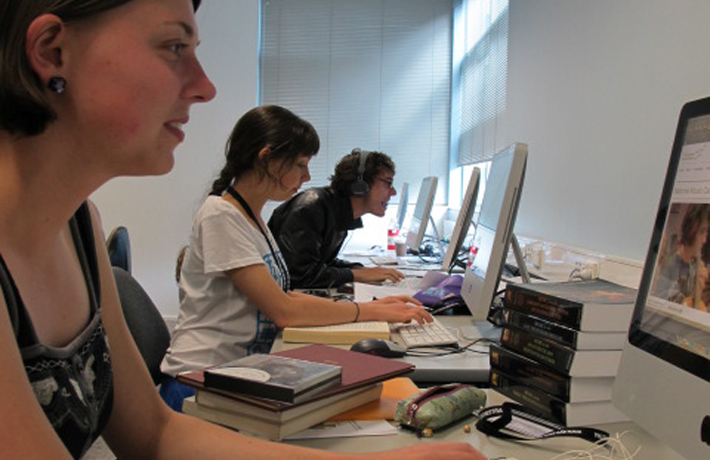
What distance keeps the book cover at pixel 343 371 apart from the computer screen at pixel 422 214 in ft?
6.66

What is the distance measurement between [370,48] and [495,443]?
4771 millimetres

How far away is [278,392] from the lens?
800 millimetres

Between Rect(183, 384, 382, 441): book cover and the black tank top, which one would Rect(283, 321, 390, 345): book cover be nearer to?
Rect(183, 384, 382, 441): book cover

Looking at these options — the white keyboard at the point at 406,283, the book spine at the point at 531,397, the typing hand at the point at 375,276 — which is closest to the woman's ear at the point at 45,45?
the book spine at the point at 531,397

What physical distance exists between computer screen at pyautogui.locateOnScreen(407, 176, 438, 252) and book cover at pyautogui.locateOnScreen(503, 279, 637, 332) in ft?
6.54

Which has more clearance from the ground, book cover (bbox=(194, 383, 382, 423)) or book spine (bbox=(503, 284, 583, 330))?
book spine (bbox=(503, 284, 583, 330))

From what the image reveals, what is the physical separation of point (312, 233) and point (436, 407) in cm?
174

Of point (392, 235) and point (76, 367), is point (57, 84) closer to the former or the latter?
point (76, 367)

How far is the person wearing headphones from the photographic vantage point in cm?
253

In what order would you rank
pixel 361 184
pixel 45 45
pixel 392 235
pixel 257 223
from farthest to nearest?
pixel 392 235 → pixel 361 184 → pixel 257 223 → pixel 45 45

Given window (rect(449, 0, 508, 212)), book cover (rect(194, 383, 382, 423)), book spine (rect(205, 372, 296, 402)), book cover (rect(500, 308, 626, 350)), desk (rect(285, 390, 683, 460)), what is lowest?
desk (rect(285, 390, 683, 460))

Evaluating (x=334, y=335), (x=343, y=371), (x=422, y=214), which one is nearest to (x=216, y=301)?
(x=334, y=335)

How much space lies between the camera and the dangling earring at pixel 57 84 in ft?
1.93

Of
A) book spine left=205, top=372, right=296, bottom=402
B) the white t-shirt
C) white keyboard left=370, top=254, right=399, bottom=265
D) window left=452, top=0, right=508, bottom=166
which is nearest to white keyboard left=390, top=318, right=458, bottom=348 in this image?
the white t-shirt
